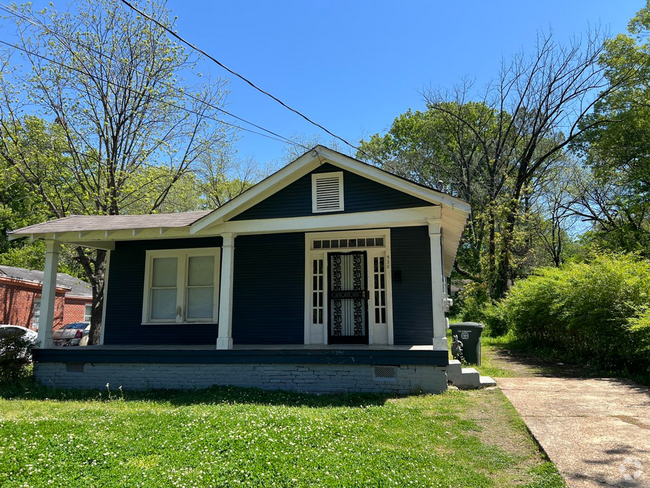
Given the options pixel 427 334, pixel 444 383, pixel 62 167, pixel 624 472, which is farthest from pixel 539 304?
pixel 62 167

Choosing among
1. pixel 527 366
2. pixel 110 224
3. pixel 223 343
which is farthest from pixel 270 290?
pixel 527 366

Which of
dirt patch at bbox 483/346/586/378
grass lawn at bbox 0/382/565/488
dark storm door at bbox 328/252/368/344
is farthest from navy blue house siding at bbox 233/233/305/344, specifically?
dirt patch at bbox 483/346/586/378

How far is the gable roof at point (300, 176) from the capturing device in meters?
7.78

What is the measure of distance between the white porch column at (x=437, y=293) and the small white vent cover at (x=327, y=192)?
1.77 metres

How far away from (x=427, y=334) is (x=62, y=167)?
13776 mm

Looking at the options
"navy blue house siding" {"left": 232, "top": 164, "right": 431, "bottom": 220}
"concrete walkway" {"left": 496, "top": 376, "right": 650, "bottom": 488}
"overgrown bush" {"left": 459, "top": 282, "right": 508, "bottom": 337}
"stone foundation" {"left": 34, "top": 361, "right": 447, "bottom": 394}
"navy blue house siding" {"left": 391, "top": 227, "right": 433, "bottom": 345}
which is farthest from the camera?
"overgrown bush" {"left": 459, "top": 282, "right": 508, "bottom": 337}

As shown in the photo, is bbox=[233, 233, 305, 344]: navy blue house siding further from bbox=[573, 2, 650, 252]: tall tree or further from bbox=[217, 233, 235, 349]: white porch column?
bbox=[573, 2, 650, 252]: tall tree

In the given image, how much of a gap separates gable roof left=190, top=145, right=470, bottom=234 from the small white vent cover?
0.23 metres

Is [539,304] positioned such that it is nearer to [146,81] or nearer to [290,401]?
[290,401]

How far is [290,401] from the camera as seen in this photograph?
7.07 meters

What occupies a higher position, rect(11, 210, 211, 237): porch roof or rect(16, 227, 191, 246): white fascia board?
rect(11, 210, 211, 237): porch roof

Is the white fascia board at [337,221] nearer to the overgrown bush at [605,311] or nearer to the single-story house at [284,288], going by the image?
the single-story house at [284,288]

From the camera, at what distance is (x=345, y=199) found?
27.2 feet

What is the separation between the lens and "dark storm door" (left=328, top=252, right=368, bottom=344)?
916cm
